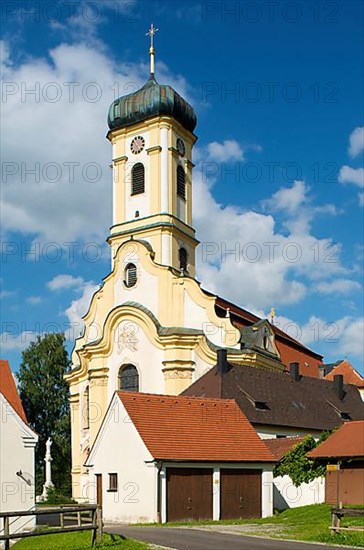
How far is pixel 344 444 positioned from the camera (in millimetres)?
31984

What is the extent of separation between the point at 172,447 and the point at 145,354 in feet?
61.3

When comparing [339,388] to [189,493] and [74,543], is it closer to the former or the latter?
[189,493]

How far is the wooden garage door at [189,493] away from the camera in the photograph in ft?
91.7

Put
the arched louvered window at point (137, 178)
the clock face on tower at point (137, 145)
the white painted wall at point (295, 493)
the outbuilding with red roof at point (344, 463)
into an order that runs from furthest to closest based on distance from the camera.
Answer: the clock face on tower at point (137, 145) < the arched louvered window at point (137, 178) < the white painted wall at point (295, 493) < the outbuilding with red roof at point (344, 463)

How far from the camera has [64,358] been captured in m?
68.4

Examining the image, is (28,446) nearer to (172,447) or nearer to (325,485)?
(172,447)

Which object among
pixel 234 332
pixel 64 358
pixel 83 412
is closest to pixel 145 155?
pixel 234 332

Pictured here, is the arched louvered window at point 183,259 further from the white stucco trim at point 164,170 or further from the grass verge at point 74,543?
the grass verge at point 74,543

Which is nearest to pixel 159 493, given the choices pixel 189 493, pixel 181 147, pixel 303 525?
pixel 189 493

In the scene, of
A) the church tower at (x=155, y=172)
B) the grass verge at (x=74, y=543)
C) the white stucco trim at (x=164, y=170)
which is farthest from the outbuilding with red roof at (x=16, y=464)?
the white stucco trim at (x=164, y=170)

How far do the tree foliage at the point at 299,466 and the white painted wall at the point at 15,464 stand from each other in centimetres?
1315

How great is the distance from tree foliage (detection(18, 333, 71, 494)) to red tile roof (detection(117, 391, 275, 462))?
33739 mm

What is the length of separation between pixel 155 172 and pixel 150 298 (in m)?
8.54

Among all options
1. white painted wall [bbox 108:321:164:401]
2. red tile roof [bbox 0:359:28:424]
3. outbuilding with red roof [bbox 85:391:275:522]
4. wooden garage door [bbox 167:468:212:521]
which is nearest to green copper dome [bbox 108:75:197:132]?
white painted wall [bbox 108:321:164:401]
